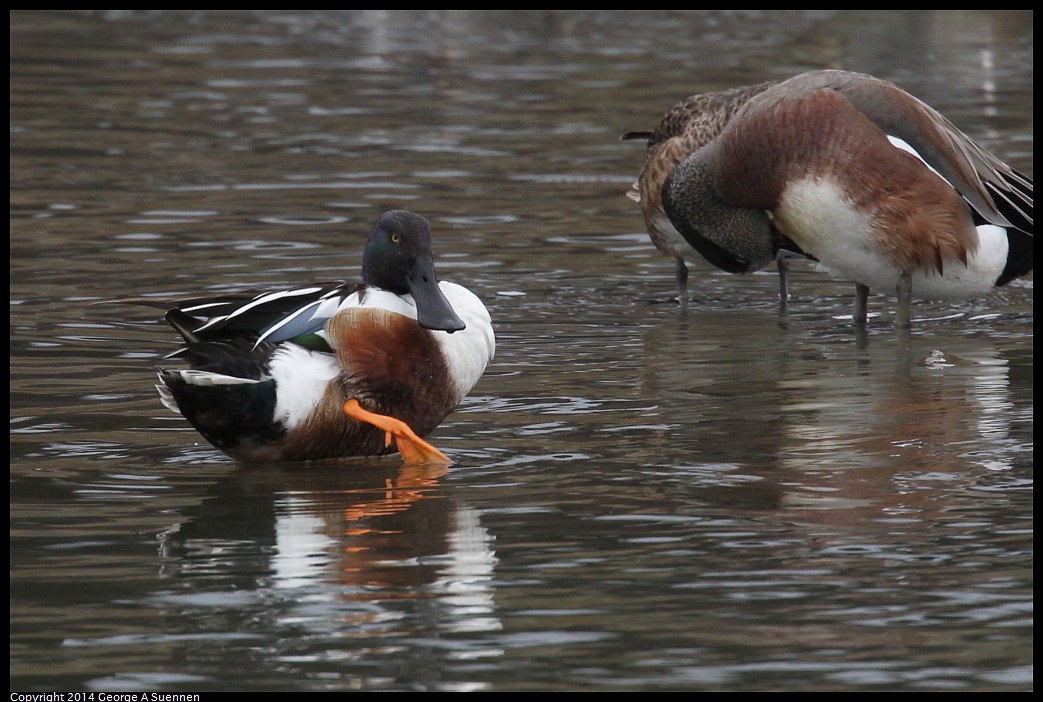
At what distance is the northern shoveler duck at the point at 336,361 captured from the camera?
5.82 m

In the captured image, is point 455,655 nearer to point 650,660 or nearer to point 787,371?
point 650,660

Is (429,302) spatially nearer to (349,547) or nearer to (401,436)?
(401,436)

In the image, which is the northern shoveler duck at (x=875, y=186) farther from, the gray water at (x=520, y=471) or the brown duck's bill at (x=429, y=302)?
the brown duck's bill at (x=429, y=302)

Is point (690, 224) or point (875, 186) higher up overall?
point (875, 186)

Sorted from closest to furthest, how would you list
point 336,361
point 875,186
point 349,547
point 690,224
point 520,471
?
1. point 349,547
2. point 336,361
3. point 520,471
4. point 875,186
5. point 690,224

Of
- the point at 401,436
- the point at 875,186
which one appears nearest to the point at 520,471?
the point at 401,436

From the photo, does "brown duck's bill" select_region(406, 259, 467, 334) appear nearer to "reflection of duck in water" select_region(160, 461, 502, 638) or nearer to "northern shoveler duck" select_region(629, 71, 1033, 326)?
"reflection of duck in water" select_region(160, 461, 502, 638)

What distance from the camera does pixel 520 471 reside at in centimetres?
609

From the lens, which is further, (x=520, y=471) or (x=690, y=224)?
(x=690, y=224)

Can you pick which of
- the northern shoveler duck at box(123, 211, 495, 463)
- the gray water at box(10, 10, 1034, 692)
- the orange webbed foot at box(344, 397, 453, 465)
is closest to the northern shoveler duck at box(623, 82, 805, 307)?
the gray water at box(10, 10, 1034, 692)

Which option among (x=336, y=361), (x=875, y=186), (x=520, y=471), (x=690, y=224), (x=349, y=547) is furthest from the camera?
(x=690, y=224)

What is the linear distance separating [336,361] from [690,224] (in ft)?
10.5


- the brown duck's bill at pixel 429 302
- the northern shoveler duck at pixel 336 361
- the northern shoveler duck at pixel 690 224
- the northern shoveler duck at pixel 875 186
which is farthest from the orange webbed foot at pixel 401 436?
the northern shoveler duck at pixel 690 224
